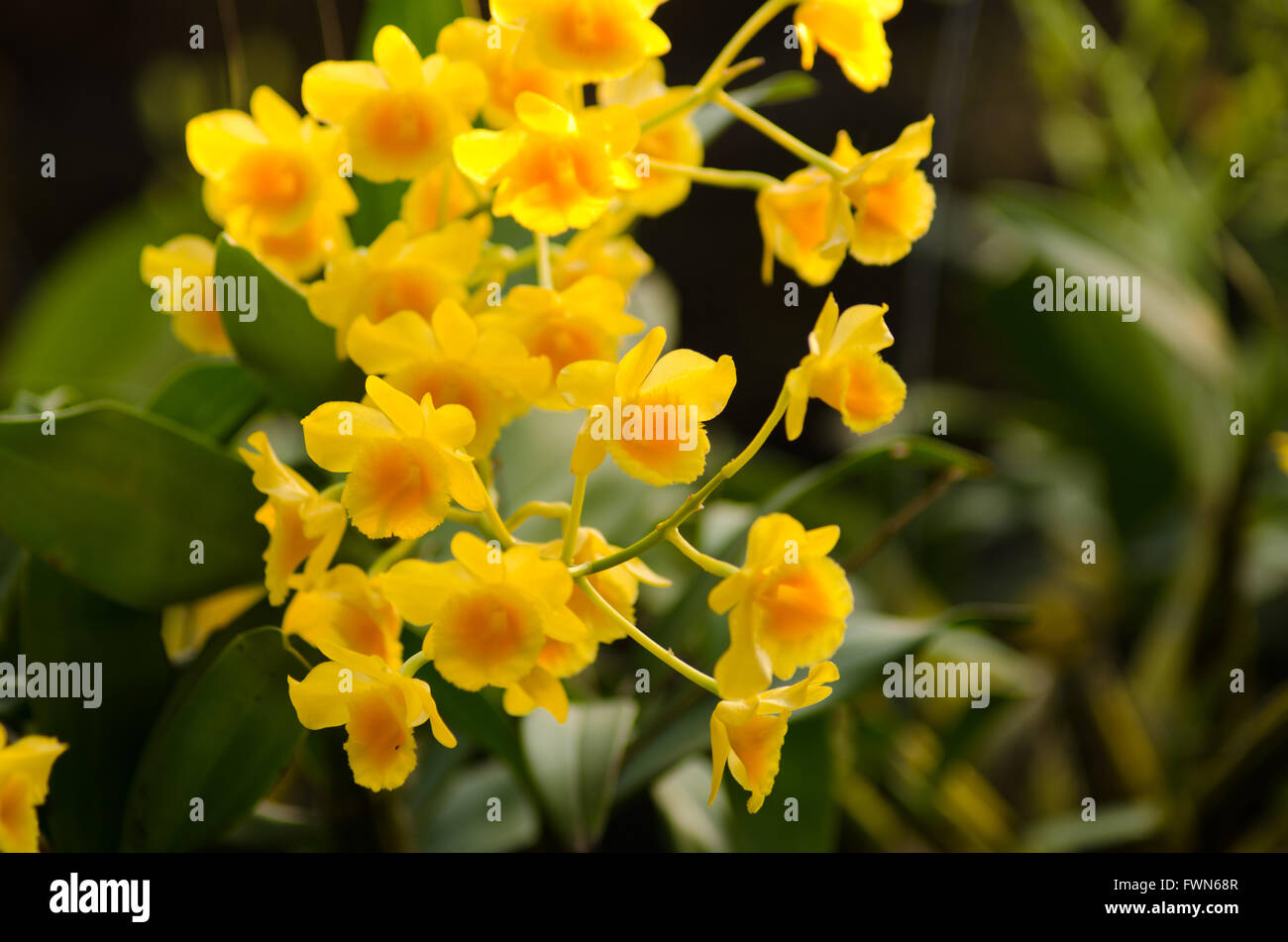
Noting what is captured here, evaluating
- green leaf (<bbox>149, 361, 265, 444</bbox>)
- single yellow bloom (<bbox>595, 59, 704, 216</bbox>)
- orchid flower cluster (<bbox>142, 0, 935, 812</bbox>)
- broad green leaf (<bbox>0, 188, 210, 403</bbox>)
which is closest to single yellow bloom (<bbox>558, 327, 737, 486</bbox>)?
orchid flower cluster (<bbox>142, 0, 935, 812</bbox>)

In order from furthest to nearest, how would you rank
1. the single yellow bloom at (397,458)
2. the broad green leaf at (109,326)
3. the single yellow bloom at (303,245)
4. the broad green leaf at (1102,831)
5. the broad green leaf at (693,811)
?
the broad green leaf at (109,326) < the broad green leaf at (1102,831) < the broad green leaf at (693,811) < the single yellow bloom at (303,245) < the single yellow bloom at (397,458)

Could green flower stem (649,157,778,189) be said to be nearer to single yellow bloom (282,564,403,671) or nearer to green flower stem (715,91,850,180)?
green flower stem (715,91,850,180)

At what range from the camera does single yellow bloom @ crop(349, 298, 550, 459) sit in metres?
0.31

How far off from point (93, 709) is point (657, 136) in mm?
312

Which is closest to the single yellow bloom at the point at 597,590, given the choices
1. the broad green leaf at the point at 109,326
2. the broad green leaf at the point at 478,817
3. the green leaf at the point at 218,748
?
the green leaf at the point at 218,748

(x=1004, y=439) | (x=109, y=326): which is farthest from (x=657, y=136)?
(x=1004, y=439)

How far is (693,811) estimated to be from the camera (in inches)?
20.2

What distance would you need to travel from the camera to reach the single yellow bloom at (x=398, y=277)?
33 centimetres

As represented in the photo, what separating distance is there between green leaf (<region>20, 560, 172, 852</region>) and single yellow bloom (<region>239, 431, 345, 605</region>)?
0.42ft

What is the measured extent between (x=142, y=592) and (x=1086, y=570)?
0.81 metres

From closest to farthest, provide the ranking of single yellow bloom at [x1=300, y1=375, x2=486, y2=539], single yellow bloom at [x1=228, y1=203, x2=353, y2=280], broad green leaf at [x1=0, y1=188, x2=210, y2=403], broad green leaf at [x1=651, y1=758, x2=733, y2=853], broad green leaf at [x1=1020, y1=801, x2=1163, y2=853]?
single yellow bloom at [x1=300, y1=375, x2=486, y2=539] < single yellow bloom at [x1=228, y1=203, x2=353, y2=280] < broad green leaf at [x1=651, y1=758, x2=733, y2=853] < broad green leaf at [x1=1020, y1=801, x2=1163, y2=853] < broad green leaf at [x1=0, y1=188, x2=210, y2=403]

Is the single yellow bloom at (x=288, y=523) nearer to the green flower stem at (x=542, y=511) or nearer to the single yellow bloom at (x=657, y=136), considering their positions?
the green flower stem at (x=542, y=511)
